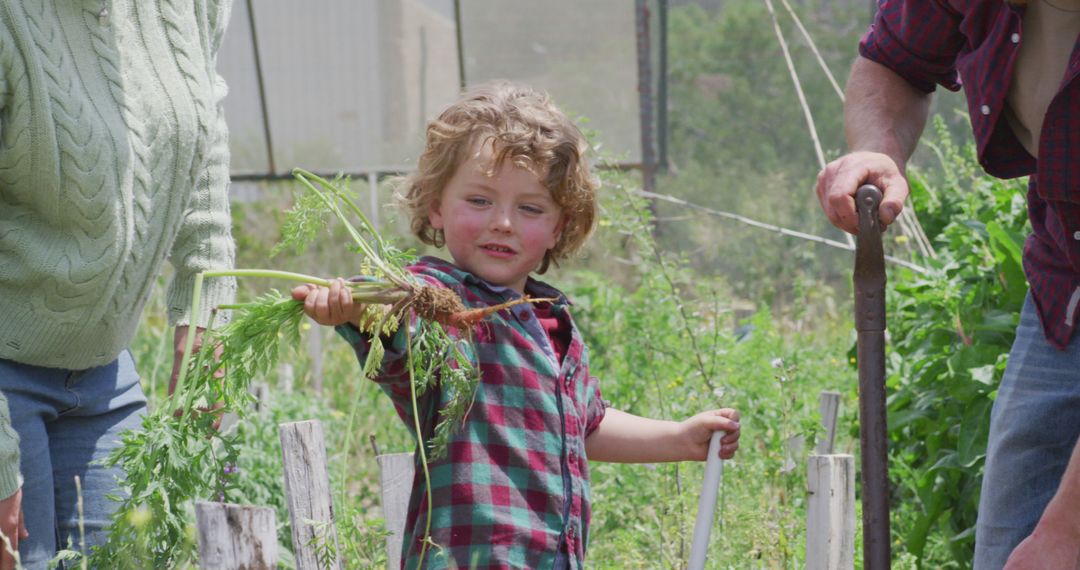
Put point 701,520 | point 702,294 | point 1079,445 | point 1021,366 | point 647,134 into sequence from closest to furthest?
point 1079,445
point 701,520
point 1021,366
point 702,294
point 647,134

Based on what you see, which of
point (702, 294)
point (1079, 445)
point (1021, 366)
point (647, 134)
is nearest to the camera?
point (1079, 445)

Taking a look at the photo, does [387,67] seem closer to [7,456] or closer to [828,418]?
[828,418]

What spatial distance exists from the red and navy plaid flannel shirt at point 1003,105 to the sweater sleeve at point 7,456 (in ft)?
5.62

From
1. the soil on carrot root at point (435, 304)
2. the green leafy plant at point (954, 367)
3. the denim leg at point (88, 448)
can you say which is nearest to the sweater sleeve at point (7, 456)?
the denim leg at point (88, 448)

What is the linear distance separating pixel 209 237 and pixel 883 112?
134 centimetres

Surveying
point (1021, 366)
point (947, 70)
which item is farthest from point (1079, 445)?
point (947, 70)

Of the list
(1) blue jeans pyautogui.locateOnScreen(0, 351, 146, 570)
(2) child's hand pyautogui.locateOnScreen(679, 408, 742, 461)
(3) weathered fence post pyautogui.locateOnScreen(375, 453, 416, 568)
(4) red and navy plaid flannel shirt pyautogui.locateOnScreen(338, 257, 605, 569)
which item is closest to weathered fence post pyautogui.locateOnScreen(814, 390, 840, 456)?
(2) child's hand pyautogui.locateOnScreen(679, 408, 742, 461)

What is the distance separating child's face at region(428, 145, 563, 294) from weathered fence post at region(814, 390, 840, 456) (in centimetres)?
127

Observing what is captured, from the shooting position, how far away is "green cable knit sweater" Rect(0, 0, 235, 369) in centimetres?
214

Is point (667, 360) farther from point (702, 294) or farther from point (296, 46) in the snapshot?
point (296, 46)

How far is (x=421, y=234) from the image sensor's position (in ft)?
8.14

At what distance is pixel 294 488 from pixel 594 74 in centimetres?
511

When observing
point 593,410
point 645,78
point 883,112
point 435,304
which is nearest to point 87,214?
point 435,304

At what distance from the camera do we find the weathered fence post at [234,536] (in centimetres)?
171
